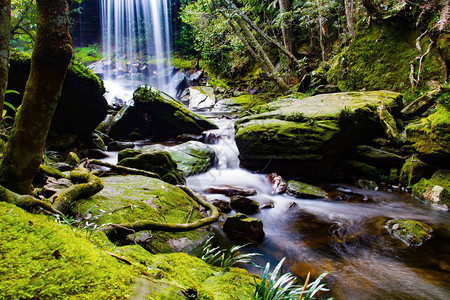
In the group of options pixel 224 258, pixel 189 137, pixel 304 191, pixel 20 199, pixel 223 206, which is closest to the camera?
pixel 20 199

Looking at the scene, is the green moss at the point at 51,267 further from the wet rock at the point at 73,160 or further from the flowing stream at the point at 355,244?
the wet rock at the point at 73,160

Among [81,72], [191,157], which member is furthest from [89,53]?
[191,157]

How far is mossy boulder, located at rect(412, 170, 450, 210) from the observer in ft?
17.2

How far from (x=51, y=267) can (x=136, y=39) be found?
40091 mm

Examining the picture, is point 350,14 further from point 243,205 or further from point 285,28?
point 243,205

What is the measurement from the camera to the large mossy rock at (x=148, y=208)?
→ 9.59ft

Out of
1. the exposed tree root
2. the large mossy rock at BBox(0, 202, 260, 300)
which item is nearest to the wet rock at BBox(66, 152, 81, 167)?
the exposed tree root

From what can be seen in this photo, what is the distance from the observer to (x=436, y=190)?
17.7ft

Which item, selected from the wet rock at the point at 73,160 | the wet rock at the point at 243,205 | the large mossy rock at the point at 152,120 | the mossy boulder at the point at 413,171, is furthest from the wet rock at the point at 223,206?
the large mossy rock at the point at 152,120

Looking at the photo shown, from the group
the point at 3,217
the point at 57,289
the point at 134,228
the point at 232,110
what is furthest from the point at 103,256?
the point at 232,110

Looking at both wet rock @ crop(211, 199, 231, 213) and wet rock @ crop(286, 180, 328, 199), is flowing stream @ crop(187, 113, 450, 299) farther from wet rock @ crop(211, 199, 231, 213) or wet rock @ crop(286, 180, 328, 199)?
wet rock @ crop(211, 199, 231, 213)

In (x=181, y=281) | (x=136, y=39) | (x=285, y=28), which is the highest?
(x=136, y=39)

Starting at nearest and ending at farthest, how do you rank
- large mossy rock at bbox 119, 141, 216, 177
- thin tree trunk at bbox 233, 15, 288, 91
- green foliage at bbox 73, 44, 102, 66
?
1. large mossy rock at bbox 119, 141, 216, 177
2. thin tree trunk at bbox 233, 15, 288, 91
3. green foliage at bbox 73, 44, 102, 66

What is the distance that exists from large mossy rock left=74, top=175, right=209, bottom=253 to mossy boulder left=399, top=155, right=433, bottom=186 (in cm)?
597
